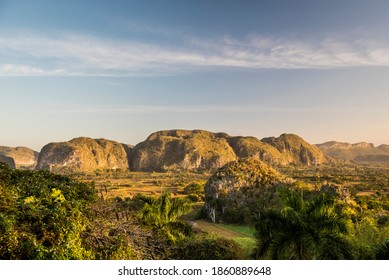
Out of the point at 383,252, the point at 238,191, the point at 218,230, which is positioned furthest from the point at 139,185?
the point at 383,252

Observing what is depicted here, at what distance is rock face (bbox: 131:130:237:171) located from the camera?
16800 cm

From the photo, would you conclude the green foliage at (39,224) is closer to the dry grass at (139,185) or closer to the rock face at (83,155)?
the dry grass at (139,185)

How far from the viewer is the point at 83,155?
16062cm

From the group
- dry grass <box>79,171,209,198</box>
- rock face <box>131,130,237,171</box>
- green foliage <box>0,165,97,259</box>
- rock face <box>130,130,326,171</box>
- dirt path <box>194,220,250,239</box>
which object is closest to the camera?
green foliage <box>0,165,97,259</box>

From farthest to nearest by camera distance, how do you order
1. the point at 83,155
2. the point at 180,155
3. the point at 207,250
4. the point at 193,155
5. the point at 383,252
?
the point at 180,155
the point at 193,155
the point at 83,155
the point at 207,250
the point at 383,252

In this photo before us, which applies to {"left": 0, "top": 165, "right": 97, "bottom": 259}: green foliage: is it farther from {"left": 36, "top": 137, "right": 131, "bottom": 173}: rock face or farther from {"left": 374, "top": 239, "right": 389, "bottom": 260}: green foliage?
{"left": 36, "top": 137, "right": 131, "bottom": 173}: rock face

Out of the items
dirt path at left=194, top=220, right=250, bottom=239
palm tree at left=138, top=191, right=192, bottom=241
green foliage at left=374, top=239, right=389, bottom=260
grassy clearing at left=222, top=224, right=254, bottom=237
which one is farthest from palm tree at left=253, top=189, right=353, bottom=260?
grassy clearing at left=222, top=224, right=254, bottom=237

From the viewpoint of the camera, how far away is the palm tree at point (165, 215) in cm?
1616

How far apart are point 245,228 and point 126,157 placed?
16687 centimetres

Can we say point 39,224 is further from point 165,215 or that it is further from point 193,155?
point 193,155

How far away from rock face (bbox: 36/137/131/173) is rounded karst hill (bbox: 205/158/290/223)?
117235mm

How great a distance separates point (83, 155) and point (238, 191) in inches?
5318

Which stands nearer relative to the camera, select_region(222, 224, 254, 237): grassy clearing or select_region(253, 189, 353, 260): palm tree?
select_region(253, 189, 353, 260): palm tree
